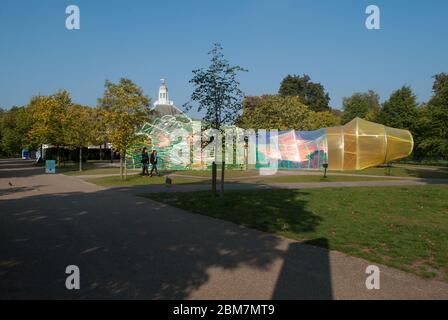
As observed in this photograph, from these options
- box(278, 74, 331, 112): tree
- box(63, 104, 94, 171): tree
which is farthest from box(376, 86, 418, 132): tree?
box(63, 104, 94, 171): tree

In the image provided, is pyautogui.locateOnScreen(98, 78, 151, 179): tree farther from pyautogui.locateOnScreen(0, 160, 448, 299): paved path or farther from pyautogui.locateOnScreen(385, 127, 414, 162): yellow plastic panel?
pyautogui.locateOnScreen(385, 127, 414, 162): yellow plastic panel

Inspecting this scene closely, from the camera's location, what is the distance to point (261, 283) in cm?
545

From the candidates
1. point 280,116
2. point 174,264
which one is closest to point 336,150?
point 280,116

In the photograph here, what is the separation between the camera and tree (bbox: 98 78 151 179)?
23.0 metres

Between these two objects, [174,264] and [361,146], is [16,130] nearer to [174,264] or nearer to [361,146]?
[361,146]

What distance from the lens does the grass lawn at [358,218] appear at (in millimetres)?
7000

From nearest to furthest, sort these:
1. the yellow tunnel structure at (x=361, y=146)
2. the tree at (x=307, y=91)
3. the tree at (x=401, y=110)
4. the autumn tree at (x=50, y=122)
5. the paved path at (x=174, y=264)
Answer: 1. the paved path at (x=174, y=264)
2. the yellow tunnel structure at (x=361, y=146)
3. the autumn tree at (x=50, y=122)
4. the tree at (x=401, y=110)
5. the tree at (x=307, y=91)

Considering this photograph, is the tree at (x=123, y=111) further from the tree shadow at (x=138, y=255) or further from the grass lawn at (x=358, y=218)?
the tree shadow at (x=138, y=255)

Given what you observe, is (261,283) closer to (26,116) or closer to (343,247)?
(343,247)

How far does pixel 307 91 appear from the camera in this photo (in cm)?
9119

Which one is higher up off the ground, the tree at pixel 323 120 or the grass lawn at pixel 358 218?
the tree at pixel 323 120

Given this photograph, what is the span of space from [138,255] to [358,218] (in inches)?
234

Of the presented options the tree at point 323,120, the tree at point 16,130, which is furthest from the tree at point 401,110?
the tree at point 16,130

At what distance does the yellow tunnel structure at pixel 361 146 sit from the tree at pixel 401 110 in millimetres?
17558
